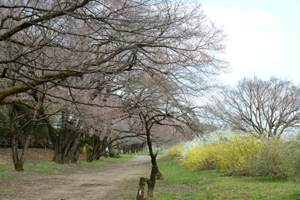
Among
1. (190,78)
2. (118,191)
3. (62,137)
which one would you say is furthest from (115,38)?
(62,137)

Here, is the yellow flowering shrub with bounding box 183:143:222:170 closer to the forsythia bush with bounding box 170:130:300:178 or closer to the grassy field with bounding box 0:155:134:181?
the forsythia bush with bounding box 170:130:300:178

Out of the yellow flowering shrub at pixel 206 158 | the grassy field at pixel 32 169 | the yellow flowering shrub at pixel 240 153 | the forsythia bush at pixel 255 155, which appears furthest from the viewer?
the yellow flowering shrub at pixel 206 158

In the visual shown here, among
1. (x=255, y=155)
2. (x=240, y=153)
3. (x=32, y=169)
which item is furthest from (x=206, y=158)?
(x=32, y=169)

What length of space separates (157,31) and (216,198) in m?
4.85

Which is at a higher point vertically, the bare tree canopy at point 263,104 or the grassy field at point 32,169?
the bare tree canopy at point 263,104

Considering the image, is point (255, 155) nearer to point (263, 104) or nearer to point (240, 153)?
point (240, 153)

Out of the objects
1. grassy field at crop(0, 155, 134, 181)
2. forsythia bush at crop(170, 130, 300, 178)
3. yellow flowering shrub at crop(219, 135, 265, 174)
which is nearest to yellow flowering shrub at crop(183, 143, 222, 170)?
forsythia bush at crop(170, 130, 300, 178)

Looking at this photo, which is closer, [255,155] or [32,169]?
[255,155]

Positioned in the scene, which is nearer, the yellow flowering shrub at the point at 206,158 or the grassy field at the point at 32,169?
the grassy field at the point at 32,169

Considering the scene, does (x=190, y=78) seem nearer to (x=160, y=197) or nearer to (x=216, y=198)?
(x=216, y=198)

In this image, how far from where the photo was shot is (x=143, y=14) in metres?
5.70

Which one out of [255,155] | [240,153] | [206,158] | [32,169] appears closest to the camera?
[255,155]

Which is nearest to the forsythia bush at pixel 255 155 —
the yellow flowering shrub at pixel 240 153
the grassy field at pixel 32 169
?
the yellow flowering shrub at pixel 240 153

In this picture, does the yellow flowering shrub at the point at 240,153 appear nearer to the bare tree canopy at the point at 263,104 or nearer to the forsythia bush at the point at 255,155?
the forsythia bush at the point at 255,155
